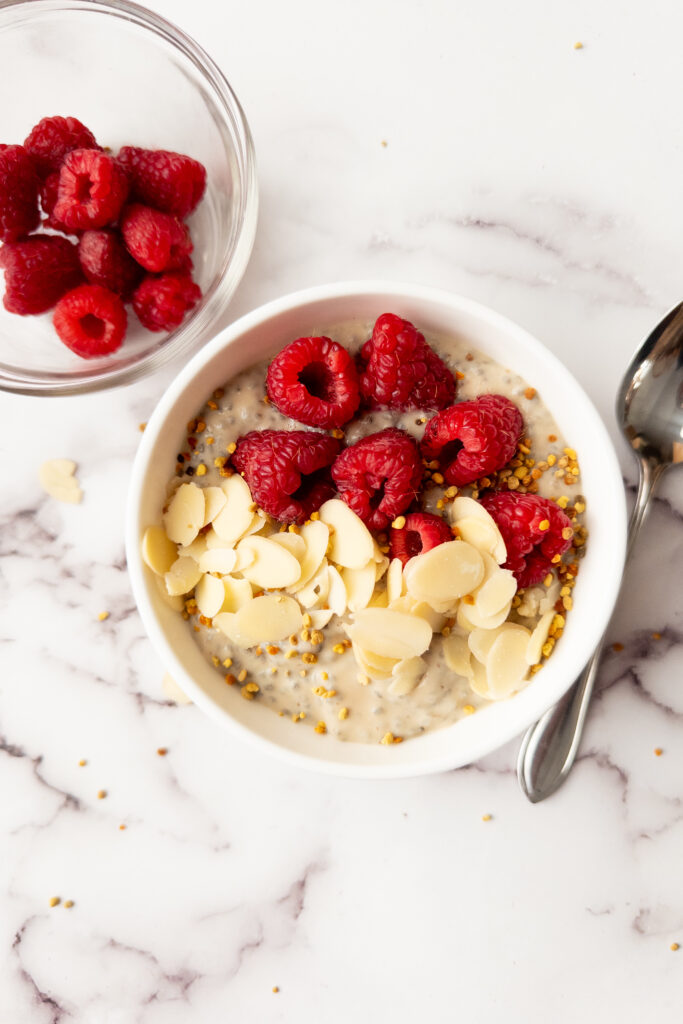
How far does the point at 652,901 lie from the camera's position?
1147 millimetres

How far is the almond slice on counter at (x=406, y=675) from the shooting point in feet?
3.17

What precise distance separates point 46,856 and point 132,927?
168mm

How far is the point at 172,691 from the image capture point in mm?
1140

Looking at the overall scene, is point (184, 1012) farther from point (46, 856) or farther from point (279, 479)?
point (279, 479)

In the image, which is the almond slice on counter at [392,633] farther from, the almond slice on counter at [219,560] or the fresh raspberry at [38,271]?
the fresh raspberry at [38,271]

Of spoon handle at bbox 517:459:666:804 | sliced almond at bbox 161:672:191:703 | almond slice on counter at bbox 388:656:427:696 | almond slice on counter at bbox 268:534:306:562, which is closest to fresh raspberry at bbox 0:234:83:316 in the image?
almond slice on counter at bbox 268:534:306:562

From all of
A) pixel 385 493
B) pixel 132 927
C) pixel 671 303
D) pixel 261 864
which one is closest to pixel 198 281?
pixel 385 493

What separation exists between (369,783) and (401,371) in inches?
23.4

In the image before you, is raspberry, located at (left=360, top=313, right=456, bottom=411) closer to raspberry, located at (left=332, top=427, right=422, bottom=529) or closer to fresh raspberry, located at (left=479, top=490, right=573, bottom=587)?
raspberry, located at (left=332, top=427, right=422, bottom=529)

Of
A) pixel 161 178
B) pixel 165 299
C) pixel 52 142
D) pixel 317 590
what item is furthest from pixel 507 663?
pixel 52 142

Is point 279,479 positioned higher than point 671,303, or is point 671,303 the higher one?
point 671,303

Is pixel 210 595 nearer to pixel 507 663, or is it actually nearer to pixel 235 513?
pixel 235 513

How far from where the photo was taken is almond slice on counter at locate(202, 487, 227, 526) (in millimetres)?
1015

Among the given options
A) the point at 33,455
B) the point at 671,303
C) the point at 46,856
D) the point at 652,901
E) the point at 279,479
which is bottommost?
the point at 46,856
